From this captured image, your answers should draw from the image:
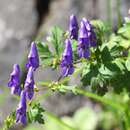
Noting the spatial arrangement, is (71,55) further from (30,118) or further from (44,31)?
(44,31)

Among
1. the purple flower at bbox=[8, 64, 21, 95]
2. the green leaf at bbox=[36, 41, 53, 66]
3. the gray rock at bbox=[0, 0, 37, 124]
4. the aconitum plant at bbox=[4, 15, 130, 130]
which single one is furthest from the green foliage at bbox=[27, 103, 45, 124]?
the gray rock at bbox=[0, 0, 37, 124]

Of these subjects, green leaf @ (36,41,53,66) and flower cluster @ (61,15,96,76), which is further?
green leaf @ (36,41,53,66)

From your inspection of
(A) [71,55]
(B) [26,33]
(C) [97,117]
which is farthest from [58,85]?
(B) [26,33]

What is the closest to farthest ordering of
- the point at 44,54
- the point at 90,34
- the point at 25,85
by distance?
the point at 25,85 → the point at 90,34 → the point at 44,54

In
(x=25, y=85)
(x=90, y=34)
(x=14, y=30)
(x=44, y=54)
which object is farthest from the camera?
(x=14, y=30)

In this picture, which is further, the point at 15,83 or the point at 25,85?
the point at 15,83

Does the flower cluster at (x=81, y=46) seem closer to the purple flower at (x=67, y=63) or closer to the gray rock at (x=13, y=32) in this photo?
the purple flower at (x=67, y=63)

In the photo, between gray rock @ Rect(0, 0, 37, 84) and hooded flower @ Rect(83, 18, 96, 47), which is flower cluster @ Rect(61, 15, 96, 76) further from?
gray rock @ Rect(0, 0, 37, 84)

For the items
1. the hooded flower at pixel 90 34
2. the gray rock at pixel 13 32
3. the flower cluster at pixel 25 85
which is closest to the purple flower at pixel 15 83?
the flower cluster at pixel 25 85

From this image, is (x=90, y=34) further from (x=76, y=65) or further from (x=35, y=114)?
(x=35, y=114)

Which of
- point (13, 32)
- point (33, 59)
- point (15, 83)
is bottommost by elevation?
point (13, 32)

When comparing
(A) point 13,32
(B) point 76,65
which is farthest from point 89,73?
(A) point 13,32
